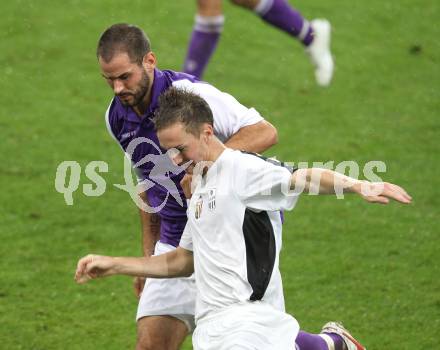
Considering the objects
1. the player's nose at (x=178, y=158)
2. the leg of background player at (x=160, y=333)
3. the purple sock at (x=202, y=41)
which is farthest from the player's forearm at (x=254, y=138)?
the purple sock at (x=202, y=41)

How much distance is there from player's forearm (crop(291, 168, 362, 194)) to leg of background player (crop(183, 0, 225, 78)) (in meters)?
4.92

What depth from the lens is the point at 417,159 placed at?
9.82 metres

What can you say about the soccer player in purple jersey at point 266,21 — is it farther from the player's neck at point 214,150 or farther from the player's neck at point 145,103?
the player's neck at point 214,150

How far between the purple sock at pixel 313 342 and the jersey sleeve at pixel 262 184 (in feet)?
2.72

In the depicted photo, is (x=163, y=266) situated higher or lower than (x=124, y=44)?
lower

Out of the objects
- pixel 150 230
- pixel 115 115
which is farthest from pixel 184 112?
pixel 150 230

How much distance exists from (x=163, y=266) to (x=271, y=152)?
5.14 metres

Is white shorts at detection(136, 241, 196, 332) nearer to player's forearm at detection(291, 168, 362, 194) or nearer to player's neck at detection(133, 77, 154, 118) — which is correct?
player's neck at detection(133, 77, 154, 118)

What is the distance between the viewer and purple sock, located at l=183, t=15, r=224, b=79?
30.2ft

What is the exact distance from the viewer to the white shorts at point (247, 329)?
4.50 m

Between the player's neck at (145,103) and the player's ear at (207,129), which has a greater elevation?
the player's ear at (207,129)

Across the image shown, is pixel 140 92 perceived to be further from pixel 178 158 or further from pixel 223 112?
pixel 178 158

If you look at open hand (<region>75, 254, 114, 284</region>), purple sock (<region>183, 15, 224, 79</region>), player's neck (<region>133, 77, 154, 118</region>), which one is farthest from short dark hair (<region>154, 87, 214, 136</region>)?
purple sock (<region>183, 15, 224, 79</region>)

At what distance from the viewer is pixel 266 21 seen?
8.91 metres
